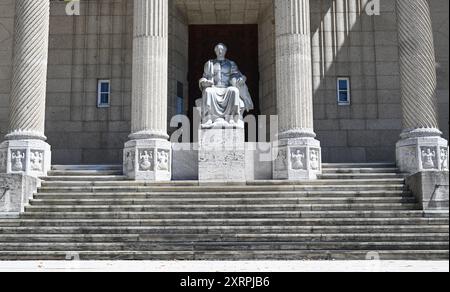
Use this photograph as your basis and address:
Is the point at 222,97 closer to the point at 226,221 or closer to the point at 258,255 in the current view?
the point at 226,221

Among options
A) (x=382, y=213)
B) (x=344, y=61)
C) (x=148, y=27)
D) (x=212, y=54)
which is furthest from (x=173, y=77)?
(x=382, y=213)

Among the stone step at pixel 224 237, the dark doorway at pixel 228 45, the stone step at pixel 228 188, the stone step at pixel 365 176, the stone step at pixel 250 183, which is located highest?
the dark doorway at pixel 228 45

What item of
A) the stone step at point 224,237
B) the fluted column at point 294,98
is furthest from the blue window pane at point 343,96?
the stone step at point 224,237

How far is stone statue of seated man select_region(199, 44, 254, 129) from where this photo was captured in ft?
58.9

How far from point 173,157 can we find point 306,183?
417cm

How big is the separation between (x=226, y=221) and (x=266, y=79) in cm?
985

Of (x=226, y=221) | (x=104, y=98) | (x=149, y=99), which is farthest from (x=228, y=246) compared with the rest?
(x=104, y=98)

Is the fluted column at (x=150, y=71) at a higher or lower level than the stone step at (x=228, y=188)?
higher

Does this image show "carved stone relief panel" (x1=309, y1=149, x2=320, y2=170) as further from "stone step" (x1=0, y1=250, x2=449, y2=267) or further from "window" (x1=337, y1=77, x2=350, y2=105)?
"window" (x1=337, y1=77, x2=350, y2=105)

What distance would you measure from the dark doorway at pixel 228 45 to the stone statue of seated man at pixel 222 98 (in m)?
5.36

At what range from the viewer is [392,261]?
39.9 feet

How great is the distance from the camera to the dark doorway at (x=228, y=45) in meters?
24.3

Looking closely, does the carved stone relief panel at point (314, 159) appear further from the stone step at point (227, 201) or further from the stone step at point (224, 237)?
the stone step at point (224, 237)
